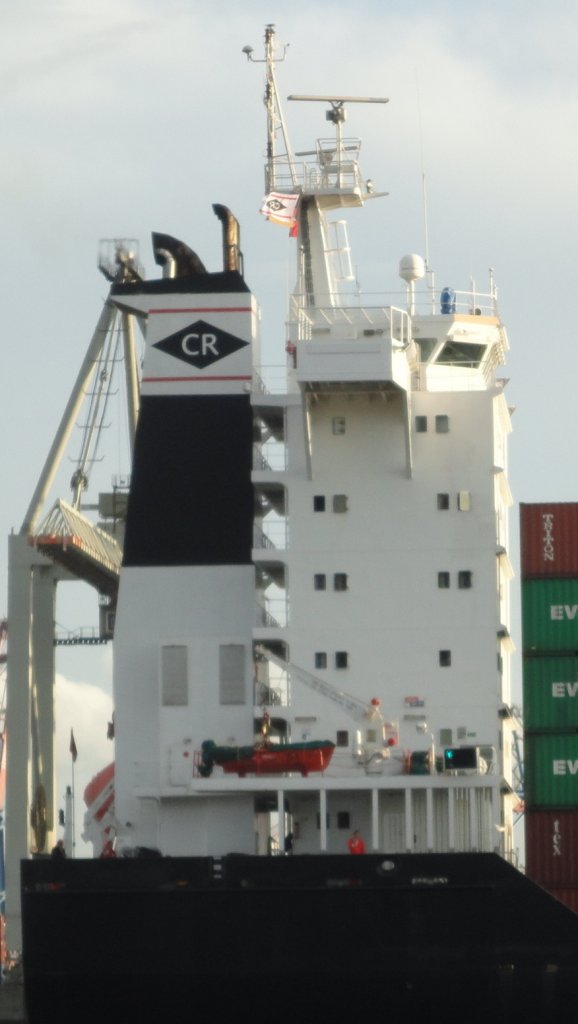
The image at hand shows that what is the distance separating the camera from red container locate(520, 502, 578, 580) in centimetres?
3775

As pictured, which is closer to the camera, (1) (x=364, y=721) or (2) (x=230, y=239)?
(1) (x=364, y=721)

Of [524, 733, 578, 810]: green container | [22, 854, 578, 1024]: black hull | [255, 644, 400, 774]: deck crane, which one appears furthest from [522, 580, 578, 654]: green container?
[22, 854, 578, 1024]: black hull

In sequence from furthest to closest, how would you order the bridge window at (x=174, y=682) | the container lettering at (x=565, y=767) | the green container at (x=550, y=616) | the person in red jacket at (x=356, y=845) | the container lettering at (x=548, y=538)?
the bridge window at (x=174, y=682) → the container lettering at (x=548, y=538) → the green container at (x=550, y=616) → the container lettering at (x=565, y=767) → the person in red jacket at (x=356, y=845)

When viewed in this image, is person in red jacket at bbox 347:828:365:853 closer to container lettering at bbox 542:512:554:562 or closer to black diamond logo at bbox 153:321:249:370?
container lettering at bbox 542:512:554:562

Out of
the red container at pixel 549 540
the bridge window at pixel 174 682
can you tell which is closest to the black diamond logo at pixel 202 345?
the bridge window at pixel 174 682

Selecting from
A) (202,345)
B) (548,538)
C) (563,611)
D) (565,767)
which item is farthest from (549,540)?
(202,345)

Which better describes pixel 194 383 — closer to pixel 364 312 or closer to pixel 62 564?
pixel 364 312

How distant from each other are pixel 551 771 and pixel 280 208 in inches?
447

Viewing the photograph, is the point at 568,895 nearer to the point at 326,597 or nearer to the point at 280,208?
the point at 326,597

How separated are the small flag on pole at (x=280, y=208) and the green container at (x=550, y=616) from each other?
338 inches

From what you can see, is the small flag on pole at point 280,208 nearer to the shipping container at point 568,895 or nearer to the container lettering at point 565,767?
the container lettering at point 565,767

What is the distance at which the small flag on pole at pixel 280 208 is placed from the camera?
42719 millimetres

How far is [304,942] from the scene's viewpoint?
113ft

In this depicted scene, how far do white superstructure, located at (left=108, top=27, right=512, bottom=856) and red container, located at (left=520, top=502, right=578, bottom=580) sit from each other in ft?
2.49
